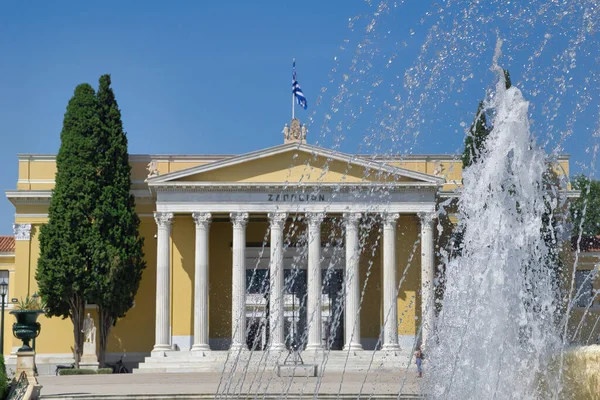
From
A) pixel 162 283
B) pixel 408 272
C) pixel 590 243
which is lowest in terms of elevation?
pixel 162 283

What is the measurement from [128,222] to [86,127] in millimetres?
4509

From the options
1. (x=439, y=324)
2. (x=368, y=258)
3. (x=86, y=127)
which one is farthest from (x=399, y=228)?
(x=439, y=324)

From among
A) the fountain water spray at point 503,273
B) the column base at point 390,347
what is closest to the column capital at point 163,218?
the column base at point 390,347

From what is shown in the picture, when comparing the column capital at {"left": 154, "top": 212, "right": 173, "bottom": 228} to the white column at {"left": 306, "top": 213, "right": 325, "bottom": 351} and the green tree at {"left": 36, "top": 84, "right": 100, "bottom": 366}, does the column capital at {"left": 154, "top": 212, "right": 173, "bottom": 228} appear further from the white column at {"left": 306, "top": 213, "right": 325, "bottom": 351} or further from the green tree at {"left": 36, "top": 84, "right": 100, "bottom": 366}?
the white column at {"left": 306, "top": 213, "right": 325, "bottom": 351}

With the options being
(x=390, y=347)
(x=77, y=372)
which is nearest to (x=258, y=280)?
(x=390, y=347)

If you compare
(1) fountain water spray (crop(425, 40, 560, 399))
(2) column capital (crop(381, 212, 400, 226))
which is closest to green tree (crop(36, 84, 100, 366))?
(2) column capital (crop(381, 212, 400, 226))

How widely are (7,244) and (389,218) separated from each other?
802 inches

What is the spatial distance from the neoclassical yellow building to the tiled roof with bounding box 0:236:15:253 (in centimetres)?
326

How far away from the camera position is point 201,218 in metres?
48.6

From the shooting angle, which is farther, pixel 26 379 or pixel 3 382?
pixel 26 379

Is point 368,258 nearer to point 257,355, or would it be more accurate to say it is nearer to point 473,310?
point 257,355

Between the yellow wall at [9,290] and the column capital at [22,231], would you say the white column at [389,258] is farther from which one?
the yellow wall at [9,290]

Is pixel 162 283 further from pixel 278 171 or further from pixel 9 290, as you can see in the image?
pixel 9 290

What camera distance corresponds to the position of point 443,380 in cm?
1831
